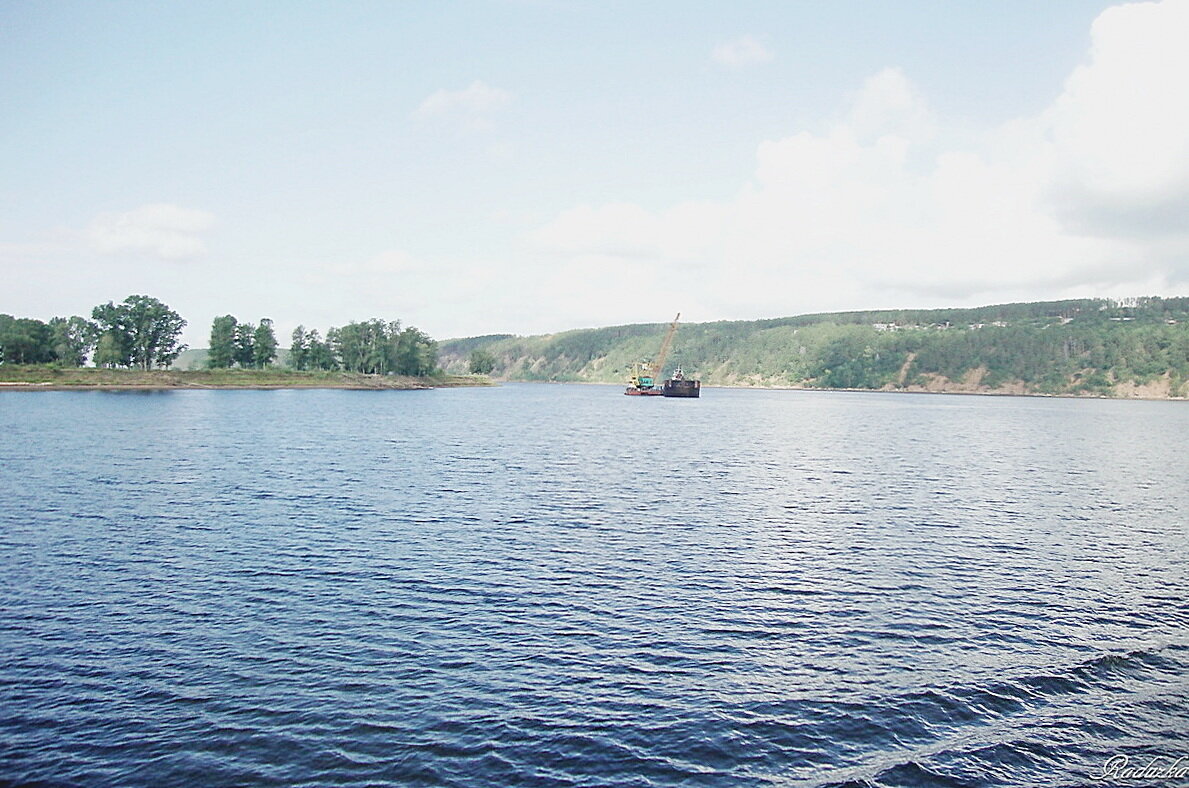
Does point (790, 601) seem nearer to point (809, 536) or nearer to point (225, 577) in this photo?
point (809, 536)

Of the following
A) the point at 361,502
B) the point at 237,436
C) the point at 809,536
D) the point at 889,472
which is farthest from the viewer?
the point at 237,436

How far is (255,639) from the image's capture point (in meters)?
31.2

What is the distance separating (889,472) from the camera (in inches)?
3477

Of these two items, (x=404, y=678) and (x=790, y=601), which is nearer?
(x=404, y=678)

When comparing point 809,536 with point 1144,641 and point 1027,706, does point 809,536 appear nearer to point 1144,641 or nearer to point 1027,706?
point 1144,641

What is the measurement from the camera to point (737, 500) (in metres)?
67.6

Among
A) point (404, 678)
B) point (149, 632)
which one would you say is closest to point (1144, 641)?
point (404, 678)

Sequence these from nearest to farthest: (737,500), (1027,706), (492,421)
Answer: (1027,706)
(737,500)
(492,421)

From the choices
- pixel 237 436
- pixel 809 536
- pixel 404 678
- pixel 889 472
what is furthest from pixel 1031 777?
pixel 237 436

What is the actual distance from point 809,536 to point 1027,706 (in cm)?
2652

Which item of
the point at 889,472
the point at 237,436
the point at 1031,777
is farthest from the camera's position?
the point at 237,436

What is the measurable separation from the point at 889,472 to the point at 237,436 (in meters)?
87.2

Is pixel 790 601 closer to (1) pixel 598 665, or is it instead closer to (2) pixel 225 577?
(1) pixel 598 665

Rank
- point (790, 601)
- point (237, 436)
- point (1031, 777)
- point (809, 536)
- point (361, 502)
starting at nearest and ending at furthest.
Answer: point (1031, 777) → point (790, 601) → point (809, 536) → point (361, 502) → point (237, 436)
